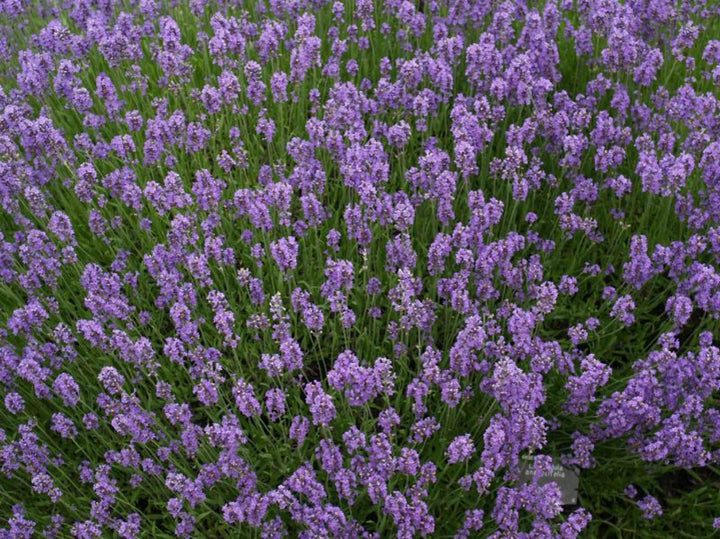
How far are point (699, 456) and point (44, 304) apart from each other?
10.8 ft

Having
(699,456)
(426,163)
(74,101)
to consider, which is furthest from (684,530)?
(74,101)

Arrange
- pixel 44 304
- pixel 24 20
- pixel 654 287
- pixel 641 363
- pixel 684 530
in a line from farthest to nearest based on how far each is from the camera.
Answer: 1. pixel 24 20
2. pixel 654 287
3. pixel 44 304
4. pixel 684 530
5. pixel 641 363

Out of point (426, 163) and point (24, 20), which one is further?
point (24, 20)

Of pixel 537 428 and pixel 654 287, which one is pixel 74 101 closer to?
pixel 537 428

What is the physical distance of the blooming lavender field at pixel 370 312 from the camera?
2.99 meters

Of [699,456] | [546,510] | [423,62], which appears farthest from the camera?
[423,62]

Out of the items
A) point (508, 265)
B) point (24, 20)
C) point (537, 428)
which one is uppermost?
point (24, 20)

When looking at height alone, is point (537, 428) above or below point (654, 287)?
below

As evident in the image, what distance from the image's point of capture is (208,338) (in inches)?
156

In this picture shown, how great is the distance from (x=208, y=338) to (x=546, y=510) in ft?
6.67

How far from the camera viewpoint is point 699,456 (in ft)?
9.77

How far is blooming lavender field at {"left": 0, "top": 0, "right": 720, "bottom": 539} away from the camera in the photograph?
2990 mm

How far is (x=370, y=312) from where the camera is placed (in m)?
3.63

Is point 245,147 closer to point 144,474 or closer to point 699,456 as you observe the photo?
point 144,474
